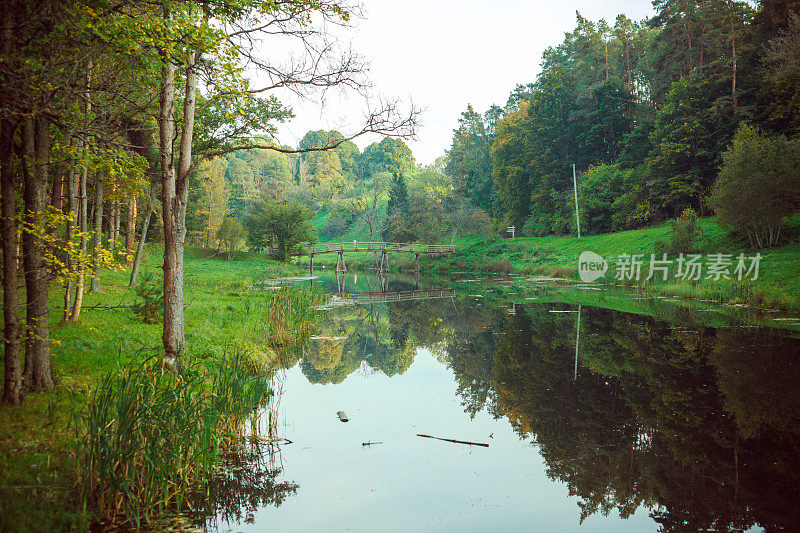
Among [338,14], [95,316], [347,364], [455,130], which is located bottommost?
[347,364]

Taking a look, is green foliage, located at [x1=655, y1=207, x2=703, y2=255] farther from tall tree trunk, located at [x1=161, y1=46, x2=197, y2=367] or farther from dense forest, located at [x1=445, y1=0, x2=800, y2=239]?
tall tree trunk, located at [x1=161, y1=46, x2=197, y2=367]

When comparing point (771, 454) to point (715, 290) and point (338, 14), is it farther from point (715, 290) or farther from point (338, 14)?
point (715, 290)

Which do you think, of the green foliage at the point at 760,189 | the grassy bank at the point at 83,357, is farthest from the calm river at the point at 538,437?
the green foliage at the point at 760,189

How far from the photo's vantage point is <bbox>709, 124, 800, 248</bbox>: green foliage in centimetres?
2056

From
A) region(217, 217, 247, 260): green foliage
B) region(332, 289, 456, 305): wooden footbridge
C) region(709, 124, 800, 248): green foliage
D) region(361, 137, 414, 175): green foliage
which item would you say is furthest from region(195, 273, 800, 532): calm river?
region(361, 137, 414, 175): green foliage

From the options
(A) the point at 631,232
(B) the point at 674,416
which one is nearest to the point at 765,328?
(B) the point at 674,416

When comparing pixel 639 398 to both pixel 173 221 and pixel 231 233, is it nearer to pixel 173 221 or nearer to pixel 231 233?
pixel 173 221

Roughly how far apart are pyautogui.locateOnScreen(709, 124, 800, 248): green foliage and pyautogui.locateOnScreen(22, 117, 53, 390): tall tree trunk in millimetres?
25025

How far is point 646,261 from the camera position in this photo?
87.9 ft

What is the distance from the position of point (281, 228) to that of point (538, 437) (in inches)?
1632

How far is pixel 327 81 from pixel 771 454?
8763 mm

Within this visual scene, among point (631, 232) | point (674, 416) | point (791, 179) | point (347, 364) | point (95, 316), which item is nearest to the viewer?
point (674, 416)

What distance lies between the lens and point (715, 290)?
18.8 metres

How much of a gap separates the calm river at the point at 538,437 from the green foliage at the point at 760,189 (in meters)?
9.96
